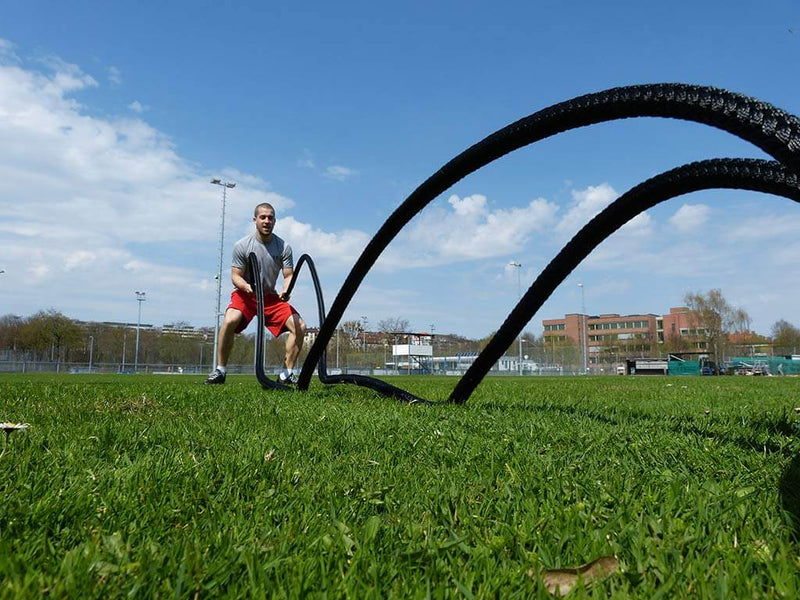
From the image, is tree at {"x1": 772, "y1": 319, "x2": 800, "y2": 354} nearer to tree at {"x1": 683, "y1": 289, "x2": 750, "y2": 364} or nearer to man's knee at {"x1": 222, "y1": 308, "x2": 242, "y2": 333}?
tree at {"x1": 683, "y1": 289, "x2": 750, "y2": 364}

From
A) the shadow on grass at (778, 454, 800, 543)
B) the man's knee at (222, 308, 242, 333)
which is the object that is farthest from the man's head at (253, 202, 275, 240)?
the shadow on grass at (778, 454, 800, 543)

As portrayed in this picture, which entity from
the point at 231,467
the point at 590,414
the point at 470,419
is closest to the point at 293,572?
the point at 231,467

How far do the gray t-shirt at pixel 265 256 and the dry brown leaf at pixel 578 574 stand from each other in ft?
22.2

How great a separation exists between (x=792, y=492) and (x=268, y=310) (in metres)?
6.64

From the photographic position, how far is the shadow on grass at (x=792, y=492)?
55.7 inches

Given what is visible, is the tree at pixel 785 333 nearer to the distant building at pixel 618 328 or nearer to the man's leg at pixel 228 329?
the distant building at pixel 618 328

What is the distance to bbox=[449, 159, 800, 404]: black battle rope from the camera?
2.16 metres

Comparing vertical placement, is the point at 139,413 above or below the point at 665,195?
below

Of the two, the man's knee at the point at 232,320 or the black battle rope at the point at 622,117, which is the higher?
the black battle rope at the point at 622,117

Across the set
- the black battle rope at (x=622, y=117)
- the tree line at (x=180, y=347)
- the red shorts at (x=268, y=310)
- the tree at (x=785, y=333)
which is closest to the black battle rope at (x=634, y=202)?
the black battle rope at (x=622, y=117)

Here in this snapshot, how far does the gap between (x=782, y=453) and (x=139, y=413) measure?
Result: 11.3 ft

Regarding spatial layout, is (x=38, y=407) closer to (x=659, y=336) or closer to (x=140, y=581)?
(x=140, y=581)

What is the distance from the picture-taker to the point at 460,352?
70.7m

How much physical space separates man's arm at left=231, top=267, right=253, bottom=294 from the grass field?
4581 millimetres
